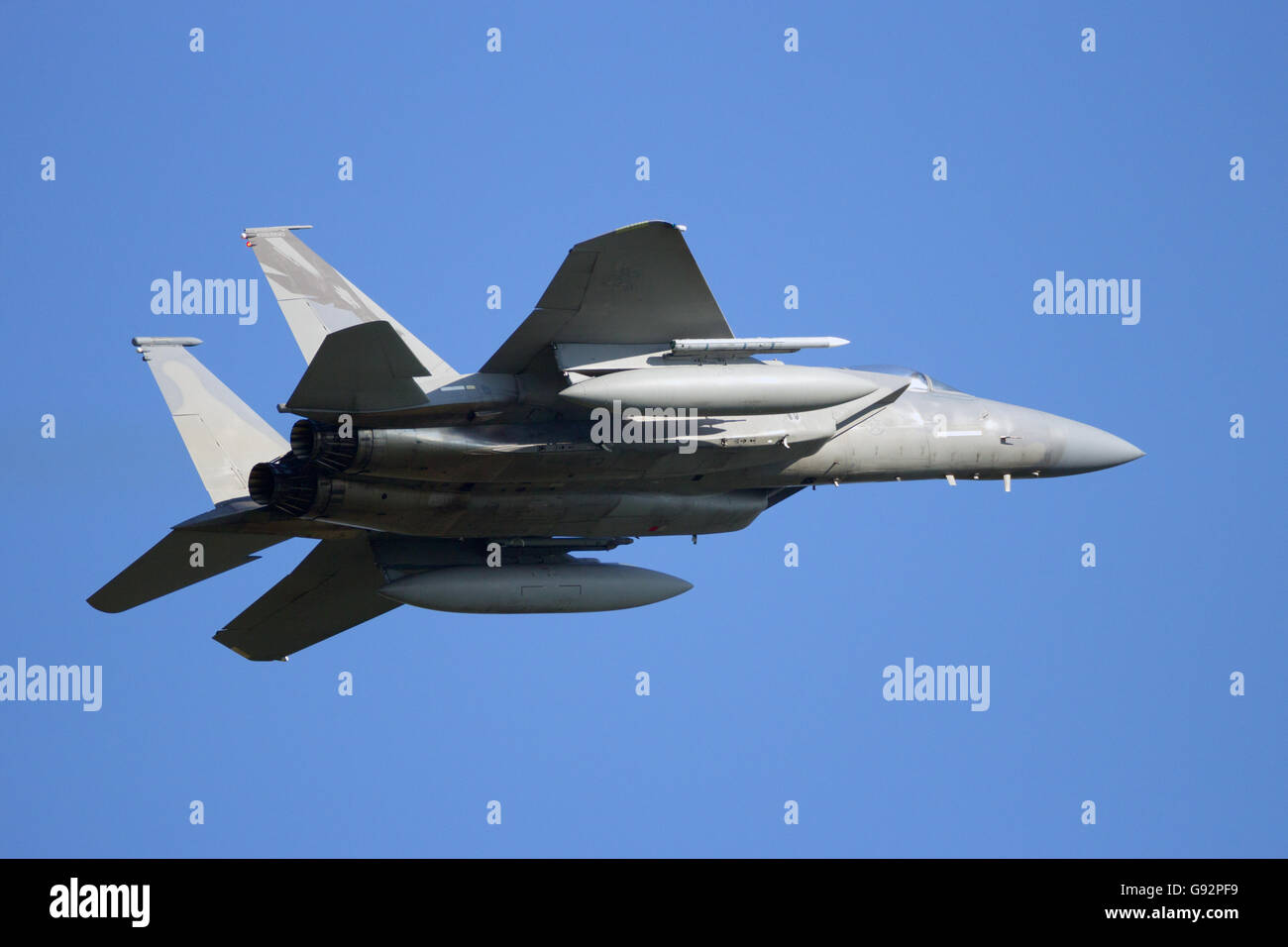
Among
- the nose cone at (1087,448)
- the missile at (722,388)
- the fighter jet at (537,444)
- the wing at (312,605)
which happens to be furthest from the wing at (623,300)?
the nose cone at (1087,448)

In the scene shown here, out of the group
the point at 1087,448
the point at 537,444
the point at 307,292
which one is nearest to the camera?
the point at 537,444

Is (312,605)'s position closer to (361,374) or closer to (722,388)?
(361,374)

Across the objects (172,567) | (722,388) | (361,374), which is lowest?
(172,567)

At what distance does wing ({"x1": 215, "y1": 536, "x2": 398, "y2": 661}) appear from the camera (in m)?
21.8

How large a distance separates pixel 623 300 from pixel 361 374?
2707 mm

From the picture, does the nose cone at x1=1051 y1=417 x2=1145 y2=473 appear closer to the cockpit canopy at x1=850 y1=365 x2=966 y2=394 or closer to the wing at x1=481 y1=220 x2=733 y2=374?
the cockpit canopy at x1=850 y1=365 x2=966 y2=394

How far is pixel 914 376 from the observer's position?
21391mm

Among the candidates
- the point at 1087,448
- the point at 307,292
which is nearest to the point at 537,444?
the point at 307,292

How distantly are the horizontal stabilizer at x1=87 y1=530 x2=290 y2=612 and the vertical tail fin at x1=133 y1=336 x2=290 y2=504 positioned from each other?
0.66 m

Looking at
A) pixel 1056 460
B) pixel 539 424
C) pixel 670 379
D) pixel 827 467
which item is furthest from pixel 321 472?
pixel 1056 460

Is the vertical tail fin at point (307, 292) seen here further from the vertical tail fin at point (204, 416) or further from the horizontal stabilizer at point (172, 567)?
the horizontal stabilizer at point (172, 567)

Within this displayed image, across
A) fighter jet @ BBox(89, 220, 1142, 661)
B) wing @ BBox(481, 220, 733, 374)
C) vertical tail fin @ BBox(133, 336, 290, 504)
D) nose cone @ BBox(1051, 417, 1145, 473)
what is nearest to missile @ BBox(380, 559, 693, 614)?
fighter jet @ BBox(89, 220, 1142, 661)

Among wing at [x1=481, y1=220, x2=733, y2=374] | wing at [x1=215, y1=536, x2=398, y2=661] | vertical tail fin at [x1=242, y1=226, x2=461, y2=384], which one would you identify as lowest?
wing at [x1=215, y1=536, x2=398, y2=661]

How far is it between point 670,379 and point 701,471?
2612 millimetres
